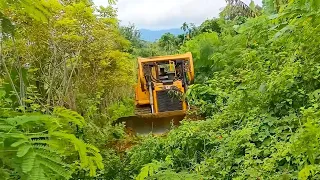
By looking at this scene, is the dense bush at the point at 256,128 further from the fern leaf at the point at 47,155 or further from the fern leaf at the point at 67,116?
the fern leaf at the point at 47,155

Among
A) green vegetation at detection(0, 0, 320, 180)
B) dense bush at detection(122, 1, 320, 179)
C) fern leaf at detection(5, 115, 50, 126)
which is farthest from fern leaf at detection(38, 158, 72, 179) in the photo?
dense bush at detection(122, 1, 320, 179)

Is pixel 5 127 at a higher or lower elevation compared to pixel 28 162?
higher

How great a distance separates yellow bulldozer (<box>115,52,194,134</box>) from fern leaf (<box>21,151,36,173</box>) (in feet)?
25.5

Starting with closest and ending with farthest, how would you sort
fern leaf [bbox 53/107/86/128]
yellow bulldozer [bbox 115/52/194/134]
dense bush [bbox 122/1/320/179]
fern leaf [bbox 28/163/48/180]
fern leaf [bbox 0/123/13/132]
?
1. fern leaf [bbox 28/163/48/180]
2. fern leaf [bbox 0/123/13/132]
3. fern leaf [bbox 53/107/86/128]
4. dense bush [bbox 122/1/320/179]
5. yellow bulldozer [bbox 115/52/194/134]

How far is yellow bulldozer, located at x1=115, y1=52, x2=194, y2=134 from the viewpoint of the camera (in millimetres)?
9883

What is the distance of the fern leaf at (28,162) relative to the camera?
1.36m

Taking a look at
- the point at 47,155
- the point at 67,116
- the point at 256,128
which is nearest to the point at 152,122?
the point at 256,128

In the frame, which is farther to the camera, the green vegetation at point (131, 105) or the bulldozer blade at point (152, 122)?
the bulldozer blade at point (152, 122)

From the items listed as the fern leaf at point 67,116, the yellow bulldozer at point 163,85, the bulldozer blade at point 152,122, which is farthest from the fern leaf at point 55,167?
the yellow bulldozer at point 163,85

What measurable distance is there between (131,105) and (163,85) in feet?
12.1

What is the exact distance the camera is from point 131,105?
13.8 m

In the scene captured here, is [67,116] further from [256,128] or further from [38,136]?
[256,128]

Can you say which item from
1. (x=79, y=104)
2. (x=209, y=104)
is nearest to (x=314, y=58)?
(x=209, y=104)

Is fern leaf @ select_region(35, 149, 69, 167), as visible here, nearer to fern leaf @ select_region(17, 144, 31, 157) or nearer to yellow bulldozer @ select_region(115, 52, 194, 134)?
fern leaf @ select_region(17, 144, 31, 157)
